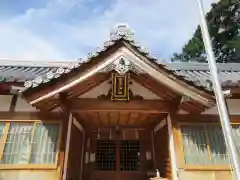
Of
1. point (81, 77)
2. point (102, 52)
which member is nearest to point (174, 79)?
point (102, 52)

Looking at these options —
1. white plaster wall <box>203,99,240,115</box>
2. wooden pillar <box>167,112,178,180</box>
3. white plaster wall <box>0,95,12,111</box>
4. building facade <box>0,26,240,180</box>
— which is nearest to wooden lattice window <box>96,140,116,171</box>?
building facade <box>0,26,240,180</box>

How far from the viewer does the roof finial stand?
272 inches

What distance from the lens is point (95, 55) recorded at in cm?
677

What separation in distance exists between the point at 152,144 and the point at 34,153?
462 cm

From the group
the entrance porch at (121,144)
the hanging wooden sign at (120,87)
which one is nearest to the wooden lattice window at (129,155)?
the entrance porch at (121,144)

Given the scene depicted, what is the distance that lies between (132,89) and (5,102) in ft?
13.5

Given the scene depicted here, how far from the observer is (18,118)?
24.4 ft

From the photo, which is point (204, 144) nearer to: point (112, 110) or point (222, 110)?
point (222, 110)

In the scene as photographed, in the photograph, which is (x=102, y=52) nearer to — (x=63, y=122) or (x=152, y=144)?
(x=63, y=122)

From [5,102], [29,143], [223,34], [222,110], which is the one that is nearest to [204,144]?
[222,110]

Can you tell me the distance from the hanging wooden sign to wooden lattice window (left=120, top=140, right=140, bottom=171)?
11.7 ft

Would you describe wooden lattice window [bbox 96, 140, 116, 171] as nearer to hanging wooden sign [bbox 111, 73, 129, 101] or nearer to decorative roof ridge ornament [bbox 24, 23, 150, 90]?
hanging wooden sign [bbox 111, 73, 129, 101]

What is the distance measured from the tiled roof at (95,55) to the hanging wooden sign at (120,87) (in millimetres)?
879

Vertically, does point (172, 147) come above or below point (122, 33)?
below
